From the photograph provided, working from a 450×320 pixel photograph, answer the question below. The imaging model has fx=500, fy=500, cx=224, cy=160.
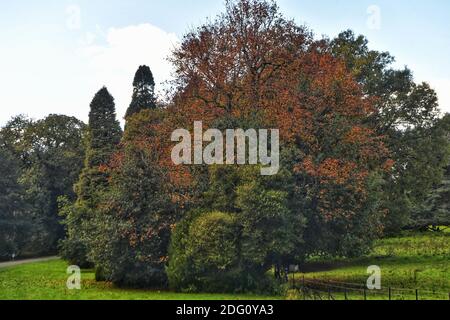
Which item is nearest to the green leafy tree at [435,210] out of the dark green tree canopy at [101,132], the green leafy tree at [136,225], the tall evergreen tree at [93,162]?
the dark green tree canopy at [101,132]

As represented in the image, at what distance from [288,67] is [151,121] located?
8.94m

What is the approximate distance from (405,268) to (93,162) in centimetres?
2515

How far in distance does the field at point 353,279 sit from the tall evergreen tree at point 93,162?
75.4 inches

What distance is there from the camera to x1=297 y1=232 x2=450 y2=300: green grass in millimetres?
20125

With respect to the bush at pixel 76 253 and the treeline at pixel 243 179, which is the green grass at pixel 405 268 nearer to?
the treeline at pixel 243 179

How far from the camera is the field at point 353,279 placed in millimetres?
18656

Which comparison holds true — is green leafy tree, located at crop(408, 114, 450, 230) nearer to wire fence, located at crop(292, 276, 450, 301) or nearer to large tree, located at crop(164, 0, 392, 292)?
large tree, located at crop(164, 0, 392, 292)

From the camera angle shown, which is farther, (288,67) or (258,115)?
(288,67)

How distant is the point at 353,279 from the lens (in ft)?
78.0

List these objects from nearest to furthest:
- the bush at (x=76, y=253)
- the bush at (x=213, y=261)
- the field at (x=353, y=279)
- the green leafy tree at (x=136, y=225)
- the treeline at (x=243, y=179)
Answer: the field at (x=353, y=279)
the bush at (x=213, y=261)
the treeline at (x=243, y=179)
the green leafy tree at (x=136, y=225)
the bush at (x=76, y=253)

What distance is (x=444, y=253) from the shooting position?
32625 millimetres

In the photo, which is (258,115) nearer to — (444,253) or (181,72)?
(181,72)

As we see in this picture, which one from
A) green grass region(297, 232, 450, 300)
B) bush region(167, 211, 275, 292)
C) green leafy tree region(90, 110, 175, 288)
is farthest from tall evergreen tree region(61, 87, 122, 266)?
green grass region(297, 232, 450, 300)
